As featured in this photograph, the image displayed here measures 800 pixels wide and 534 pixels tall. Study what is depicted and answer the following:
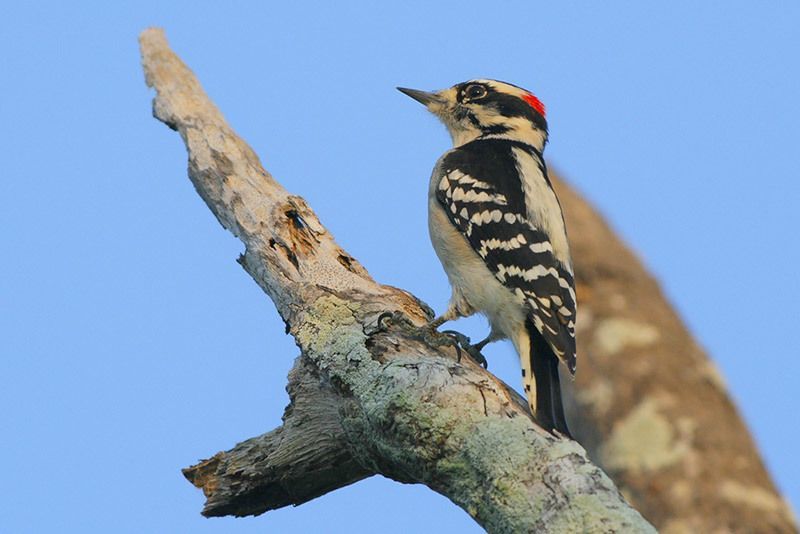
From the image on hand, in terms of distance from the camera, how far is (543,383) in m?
4.77

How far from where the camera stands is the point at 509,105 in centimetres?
694

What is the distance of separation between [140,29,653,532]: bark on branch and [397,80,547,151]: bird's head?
161 cm

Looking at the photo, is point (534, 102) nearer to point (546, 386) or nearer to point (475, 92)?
point (475, 92)

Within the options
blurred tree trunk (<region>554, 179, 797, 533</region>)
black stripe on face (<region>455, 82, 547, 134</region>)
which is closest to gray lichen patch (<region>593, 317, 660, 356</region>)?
blurred tree trunk (<region>554, 179, 797, 533</region>)

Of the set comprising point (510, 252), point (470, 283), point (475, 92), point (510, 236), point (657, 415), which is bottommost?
point (657, 415)

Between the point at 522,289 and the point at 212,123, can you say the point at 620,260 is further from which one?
the point at 212,123

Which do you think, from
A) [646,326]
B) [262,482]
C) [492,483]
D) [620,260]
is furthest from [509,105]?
[492,483]

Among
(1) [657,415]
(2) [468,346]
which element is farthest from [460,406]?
(1) [657,415]

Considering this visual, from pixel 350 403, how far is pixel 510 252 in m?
1.48

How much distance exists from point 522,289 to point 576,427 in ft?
4.00

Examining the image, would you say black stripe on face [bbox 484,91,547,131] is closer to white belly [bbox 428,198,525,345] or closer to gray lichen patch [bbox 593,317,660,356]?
white belly [bbox 428,198,525,345]

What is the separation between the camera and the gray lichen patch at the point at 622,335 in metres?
6.28

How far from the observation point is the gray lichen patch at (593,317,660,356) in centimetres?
628

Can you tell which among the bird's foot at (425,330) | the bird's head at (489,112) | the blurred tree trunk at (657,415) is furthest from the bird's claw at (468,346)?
the bird's head at (489,112)
